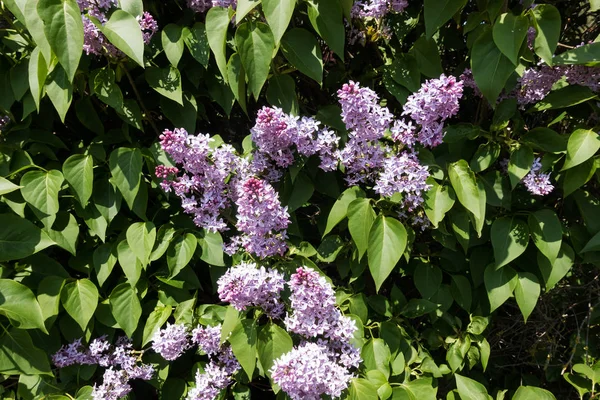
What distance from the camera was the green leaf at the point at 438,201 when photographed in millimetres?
1524

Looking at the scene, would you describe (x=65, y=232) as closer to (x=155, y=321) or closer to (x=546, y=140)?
(x=155, y=321)

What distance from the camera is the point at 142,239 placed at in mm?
1671

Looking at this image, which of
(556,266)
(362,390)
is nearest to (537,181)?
(556,266)

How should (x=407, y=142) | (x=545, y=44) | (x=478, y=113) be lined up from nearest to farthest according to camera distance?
(x=545, y=44) < (x=407, y=142) < (x=478, y=113)

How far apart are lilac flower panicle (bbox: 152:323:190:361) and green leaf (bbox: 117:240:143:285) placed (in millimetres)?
180

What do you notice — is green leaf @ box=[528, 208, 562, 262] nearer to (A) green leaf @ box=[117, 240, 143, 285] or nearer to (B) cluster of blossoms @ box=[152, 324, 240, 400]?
(B) cluster of blossoms @ box=[152, 324, 240, 400]

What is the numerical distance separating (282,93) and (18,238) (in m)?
0.92

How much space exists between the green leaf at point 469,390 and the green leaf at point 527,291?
29 centimetres

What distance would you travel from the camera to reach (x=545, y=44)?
142 centimetres

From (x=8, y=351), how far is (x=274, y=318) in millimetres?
848

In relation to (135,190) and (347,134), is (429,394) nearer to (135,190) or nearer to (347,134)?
(347,134)

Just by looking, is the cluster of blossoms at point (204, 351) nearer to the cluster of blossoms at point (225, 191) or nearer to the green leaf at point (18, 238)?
the cluster of blossoms at point (225, 191)

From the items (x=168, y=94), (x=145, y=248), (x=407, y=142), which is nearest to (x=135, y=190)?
(x=145, y=248)

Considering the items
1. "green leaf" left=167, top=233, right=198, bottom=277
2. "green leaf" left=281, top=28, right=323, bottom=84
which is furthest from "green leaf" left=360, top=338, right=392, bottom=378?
"green leaf" left=281, top=28, right=323, bottom=84
